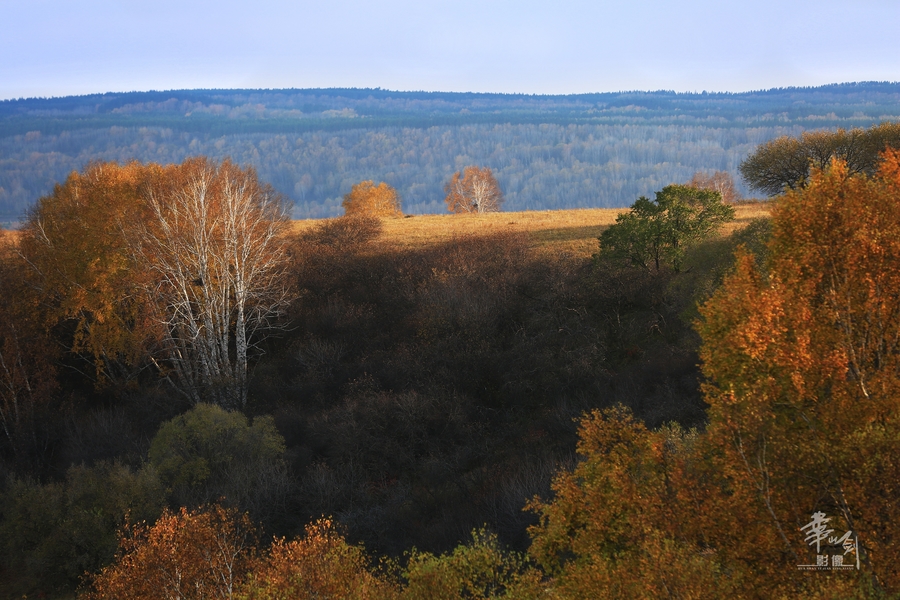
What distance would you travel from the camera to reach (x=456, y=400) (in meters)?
30.3

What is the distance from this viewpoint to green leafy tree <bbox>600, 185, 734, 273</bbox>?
32594mm

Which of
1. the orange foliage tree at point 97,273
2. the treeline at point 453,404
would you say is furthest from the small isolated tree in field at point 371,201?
the orange foliage tree at point 97,273

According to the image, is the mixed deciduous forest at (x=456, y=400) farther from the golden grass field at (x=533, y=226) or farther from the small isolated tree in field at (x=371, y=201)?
the small isolated tree in field at (x=371, y=201)

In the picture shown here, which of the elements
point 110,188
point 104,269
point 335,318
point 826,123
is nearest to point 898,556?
→ point 335,318

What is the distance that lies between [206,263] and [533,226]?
26.1m

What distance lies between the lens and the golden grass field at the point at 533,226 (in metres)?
43.8

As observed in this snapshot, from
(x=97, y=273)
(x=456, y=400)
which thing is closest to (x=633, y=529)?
(x=456, y=400)

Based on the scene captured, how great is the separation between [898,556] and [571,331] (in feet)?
82.5

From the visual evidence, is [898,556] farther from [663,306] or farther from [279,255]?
[279,255]

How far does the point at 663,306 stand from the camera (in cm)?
3303

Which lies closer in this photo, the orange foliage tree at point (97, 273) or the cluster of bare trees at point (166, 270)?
the cluster of bare trees at point (166, 270)

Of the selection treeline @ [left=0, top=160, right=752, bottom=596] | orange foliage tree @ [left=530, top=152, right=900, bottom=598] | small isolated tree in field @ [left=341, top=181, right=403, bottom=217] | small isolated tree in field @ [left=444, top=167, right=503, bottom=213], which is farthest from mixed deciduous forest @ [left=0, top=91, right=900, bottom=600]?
small isolated tree in field @ [left=444, top=167, right=503, bottom=213]

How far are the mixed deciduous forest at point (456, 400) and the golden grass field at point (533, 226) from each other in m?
0.58

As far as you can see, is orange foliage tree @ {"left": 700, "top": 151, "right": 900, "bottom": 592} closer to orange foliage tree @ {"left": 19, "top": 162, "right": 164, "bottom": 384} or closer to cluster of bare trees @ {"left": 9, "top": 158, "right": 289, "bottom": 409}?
cluster of bare trees @ {"left": 9, "top": 158, "right": 289, "bottom": 409}
